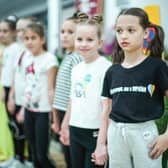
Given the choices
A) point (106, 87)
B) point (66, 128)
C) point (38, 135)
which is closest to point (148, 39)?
point (106, 87)

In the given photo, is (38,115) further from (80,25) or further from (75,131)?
(80,25)

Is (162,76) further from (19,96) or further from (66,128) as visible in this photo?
(19,96)

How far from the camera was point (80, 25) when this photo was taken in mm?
2506

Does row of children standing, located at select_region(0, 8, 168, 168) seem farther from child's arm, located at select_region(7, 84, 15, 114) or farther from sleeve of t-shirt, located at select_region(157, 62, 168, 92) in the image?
child's arm, located at select_region(7, 84, 15, 114)

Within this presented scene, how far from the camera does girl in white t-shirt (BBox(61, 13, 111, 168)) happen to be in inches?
97.1

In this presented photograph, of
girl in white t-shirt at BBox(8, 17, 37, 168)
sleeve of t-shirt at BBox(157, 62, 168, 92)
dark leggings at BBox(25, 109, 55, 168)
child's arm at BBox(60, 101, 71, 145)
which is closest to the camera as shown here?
sleeve of t-shirt at BBox(157, 62, 168, 92)

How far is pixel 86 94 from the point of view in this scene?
2.49m

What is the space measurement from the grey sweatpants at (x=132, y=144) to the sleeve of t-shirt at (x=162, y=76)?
0.18m

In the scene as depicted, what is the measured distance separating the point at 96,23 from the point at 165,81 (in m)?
0.69

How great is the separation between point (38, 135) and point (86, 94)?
1028 mm

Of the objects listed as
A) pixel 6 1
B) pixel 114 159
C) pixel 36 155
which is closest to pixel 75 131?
pixel 114 159

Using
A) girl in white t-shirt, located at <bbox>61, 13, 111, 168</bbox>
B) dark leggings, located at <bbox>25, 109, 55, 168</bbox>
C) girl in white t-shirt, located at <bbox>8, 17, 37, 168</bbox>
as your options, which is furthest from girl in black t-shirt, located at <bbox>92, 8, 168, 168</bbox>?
girl in white t-shirt, located at <bbox>8, 17, 37, 168</bbox>

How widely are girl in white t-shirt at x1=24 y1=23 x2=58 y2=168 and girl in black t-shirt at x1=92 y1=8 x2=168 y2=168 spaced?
48.8 inches

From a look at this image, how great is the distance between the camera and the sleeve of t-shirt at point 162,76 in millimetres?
1994
